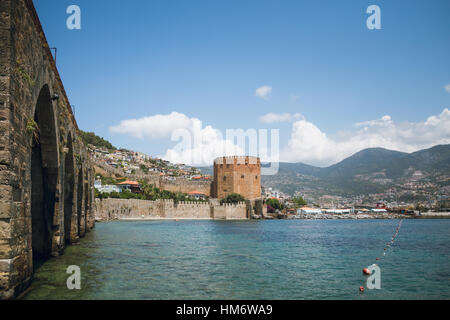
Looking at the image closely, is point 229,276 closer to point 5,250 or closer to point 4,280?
point 4,280

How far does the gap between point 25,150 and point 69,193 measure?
28.0ft

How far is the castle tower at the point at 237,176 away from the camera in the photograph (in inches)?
2442

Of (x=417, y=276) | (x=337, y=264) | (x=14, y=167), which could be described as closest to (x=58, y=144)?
(x=14, y=167)

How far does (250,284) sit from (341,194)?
15143cm

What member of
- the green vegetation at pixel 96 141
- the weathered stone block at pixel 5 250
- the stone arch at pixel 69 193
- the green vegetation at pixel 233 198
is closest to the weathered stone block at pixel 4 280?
the weathered stone block at pixel 5 250

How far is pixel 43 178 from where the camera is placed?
34.3 feet

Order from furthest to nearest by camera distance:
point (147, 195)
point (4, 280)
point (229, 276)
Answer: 1. point (147, 195)
2. point (229, 276)
3. point (4, 280)

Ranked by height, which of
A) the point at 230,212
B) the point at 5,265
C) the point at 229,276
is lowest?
the point at 230,212

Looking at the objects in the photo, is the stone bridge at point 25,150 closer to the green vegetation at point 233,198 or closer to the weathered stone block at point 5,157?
the weathered stone block at point 5,157

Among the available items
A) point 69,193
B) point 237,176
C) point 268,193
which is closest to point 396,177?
point 268,193

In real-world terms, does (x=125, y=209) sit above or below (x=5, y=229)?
below
